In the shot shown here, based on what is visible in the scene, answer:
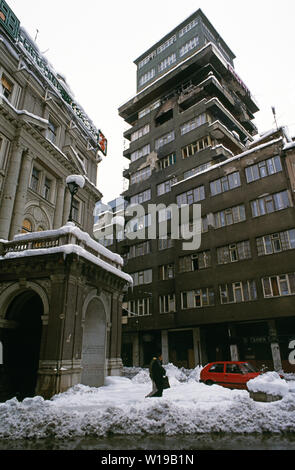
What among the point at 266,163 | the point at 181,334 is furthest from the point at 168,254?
the point at 266,163

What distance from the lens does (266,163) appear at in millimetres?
29188

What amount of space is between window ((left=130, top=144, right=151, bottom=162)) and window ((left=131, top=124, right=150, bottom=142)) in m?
2.48

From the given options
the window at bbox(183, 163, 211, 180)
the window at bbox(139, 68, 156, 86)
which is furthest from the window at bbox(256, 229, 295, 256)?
the window at bbox(139, 68, 156, 86)

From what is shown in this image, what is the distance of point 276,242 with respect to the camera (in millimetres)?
27000

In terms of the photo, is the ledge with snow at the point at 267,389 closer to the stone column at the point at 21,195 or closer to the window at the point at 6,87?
the stone column at the point at 21,195

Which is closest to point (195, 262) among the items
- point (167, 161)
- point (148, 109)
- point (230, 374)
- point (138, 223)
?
point (138, 223)

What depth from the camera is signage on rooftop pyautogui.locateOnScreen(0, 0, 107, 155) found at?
2118 centimetres

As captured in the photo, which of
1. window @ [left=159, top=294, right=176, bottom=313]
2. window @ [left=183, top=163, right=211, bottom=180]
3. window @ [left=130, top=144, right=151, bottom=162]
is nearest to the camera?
window @ [left=159, top=294, right=176, bottom=313]

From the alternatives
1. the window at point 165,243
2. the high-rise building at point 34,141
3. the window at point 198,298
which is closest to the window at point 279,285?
the window at point 198,298

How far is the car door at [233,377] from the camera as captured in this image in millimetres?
16562

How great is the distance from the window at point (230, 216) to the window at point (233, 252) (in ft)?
7.34

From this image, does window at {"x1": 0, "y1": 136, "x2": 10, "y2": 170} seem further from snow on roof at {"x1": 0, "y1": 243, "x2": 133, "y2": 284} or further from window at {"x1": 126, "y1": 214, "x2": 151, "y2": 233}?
window at {"x1": 126, "y1": 214, "x2": 151, "y2": 233}

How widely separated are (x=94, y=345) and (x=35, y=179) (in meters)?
12.5

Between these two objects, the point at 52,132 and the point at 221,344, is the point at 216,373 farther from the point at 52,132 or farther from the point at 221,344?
the point at 52,132
